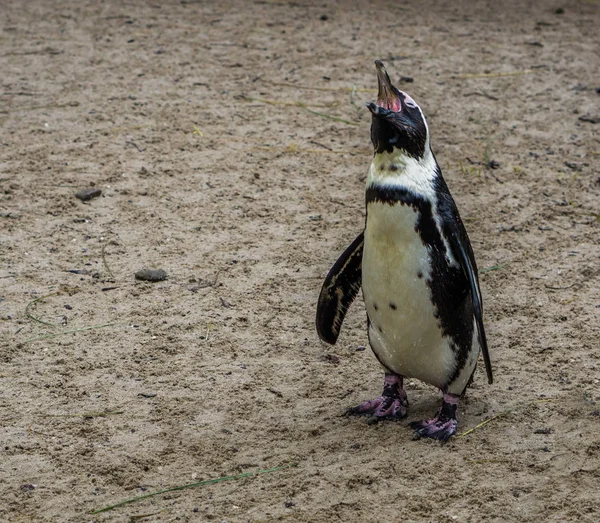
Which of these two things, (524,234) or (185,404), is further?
(524,234)

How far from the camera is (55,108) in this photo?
5957 millimetres

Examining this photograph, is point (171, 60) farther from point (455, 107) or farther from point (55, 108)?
point (455, 107)

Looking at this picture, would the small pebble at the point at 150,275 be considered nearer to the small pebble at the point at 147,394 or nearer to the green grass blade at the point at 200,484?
the small pebble at the point at 147,394

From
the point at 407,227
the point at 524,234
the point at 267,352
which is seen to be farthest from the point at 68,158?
the point at 407,227

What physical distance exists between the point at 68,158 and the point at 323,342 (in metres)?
2.29

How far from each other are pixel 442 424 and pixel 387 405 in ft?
0.73

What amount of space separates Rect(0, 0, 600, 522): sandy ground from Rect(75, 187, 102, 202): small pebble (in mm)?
37

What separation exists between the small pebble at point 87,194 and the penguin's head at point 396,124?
236 centimetres

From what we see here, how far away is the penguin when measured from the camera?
9.49 ft

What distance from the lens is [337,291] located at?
3.36 meters

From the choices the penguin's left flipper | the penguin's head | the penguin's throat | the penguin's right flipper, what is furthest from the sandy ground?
the penguin's head

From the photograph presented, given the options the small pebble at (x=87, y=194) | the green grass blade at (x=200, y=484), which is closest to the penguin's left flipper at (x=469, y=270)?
the green grass blade at (x=200, y=484)

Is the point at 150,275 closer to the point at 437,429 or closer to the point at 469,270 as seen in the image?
the point at 437,429

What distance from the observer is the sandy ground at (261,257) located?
116 inches
